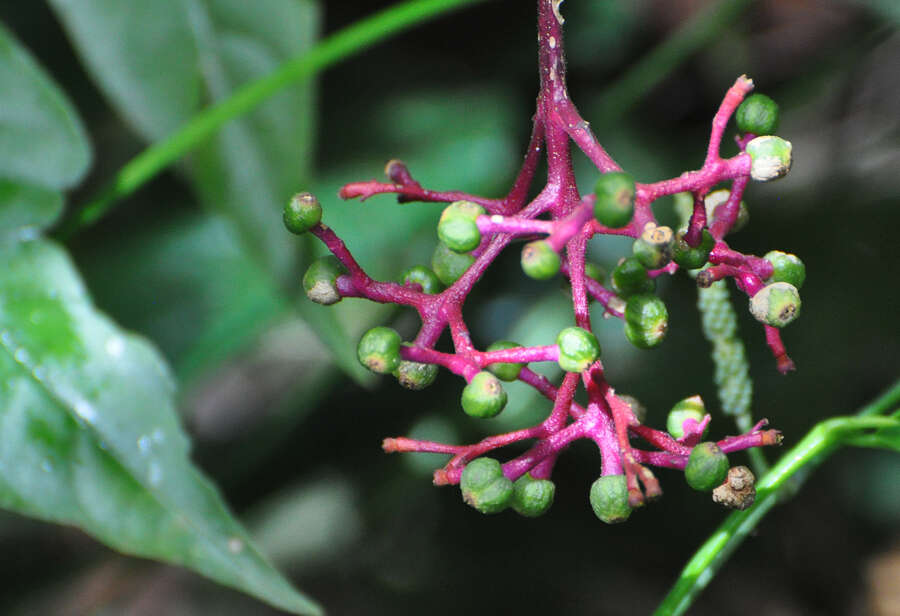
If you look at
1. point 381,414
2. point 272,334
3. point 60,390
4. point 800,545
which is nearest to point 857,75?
point 800,545

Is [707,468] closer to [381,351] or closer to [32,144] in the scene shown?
[381,351]

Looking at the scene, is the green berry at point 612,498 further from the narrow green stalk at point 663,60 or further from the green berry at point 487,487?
the narrow green stalk at point 663,60

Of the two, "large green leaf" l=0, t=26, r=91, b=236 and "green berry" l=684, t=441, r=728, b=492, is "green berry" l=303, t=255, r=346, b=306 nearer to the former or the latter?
"green berry" l=684, t=441, r=728, b=492

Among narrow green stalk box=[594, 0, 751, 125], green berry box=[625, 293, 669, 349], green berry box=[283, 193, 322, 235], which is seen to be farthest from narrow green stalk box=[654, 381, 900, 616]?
narrow green stalk box=[594, 0, 751, 125]

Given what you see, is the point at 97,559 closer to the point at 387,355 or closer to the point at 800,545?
the point at 800,545

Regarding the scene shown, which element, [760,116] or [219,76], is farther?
[219,76]

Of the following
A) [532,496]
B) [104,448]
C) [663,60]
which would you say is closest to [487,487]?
[532,496]

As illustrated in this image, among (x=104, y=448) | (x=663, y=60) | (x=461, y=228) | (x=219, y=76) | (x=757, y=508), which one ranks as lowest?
(x=757, y=508)
